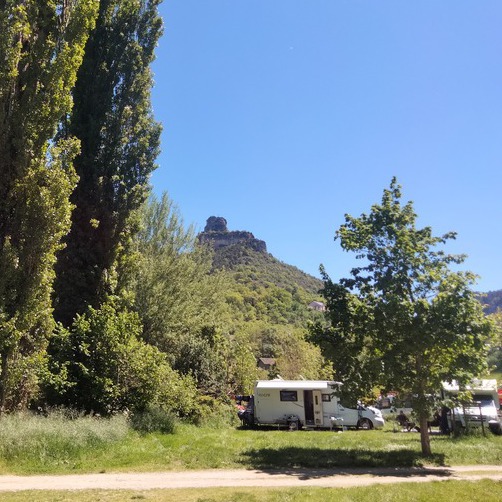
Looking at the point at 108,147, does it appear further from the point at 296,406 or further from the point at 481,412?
the point at 481,412

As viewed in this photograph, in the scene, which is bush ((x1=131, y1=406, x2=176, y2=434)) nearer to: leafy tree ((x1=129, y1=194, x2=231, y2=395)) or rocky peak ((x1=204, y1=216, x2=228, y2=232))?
leafy tree ((x1=129, y1=194, x2=231, y2=395))

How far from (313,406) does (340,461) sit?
1159 centimetres

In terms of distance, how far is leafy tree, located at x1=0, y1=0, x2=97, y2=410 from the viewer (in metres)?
12.0

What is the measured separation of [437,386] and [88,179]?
15.3 m

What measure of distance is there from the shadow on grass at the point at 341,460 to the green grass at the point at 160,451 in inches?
1.0

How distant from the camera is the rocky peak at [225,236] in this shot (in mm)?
133525

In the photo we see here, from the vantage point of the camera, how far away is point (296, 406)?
2288cm

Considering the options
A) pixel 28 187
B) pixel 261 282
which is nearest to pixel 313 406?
pixel 28 187

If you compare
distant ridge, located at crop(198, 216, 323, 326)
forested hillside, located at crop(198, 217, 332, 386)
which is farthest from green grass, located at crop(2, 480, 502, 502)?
distant ridge, located at crop(198, 216, 323, 326)

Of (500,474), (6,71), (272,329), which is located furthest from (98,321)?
(272,329)

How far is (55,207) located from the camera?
12.9m

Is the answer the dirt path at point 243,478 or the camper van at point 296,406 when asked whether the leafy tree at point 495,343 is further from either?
the camper van at point 296,406

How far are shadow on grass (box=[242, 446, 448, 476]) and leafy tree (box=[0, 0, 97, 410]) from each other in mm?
7103

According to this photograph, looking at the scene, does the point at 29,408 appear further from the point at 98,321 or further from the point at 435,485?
the point at 435,485
